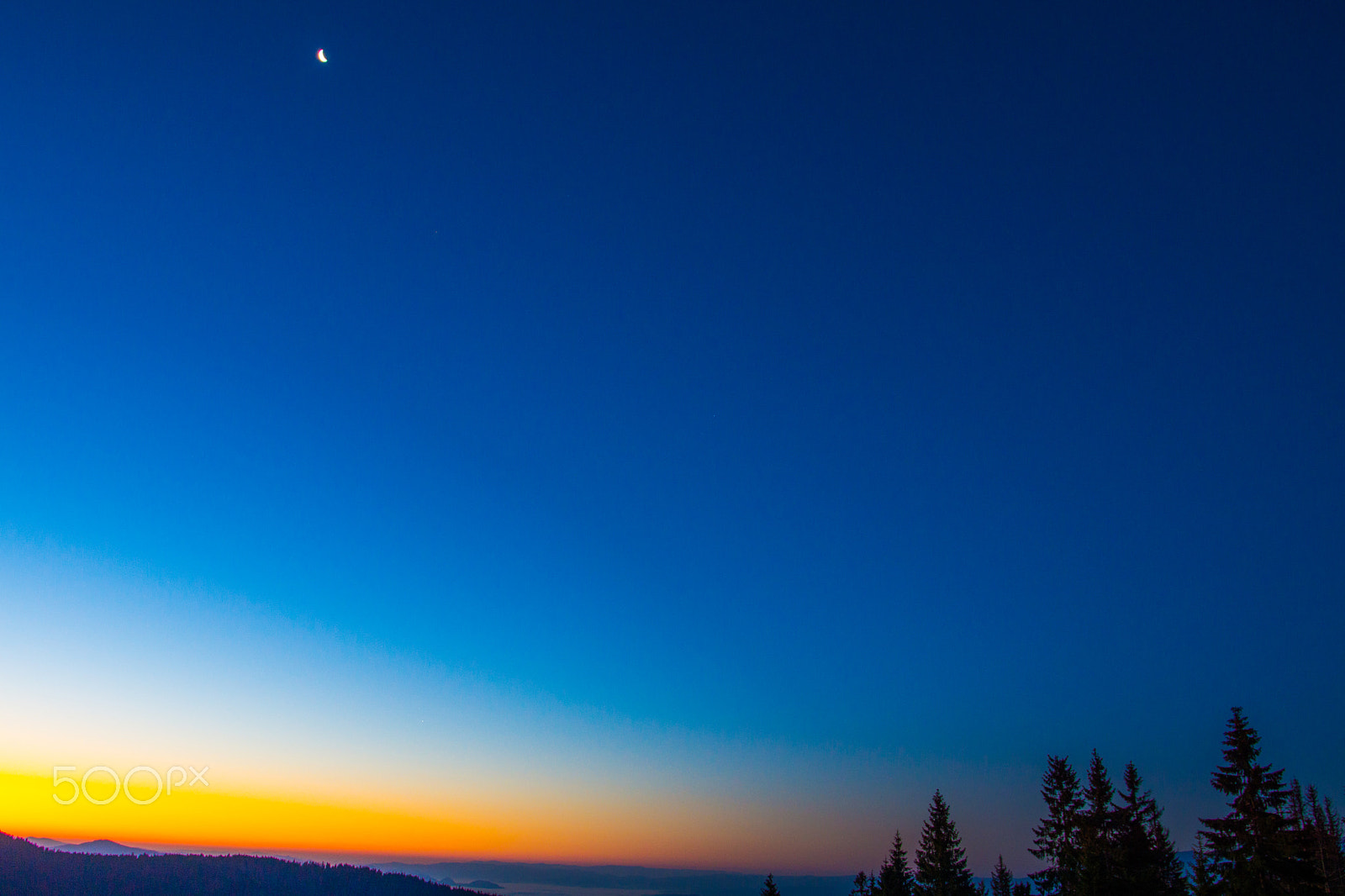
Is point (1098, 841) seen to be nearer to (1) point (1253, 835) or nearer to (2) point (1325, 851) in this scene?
(1) point (1253, 835)

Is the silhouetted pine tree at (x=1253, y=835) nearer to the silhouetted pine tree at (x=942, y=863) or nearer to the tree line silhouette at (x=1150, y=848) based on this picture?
the tree line silhouette at (x=1150, y=848)

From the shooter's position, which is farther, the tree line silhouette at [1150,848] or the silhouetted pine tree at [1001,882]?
the silhouetted pine tree at [1001,882]

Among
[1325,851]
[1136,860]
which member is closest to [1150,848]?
[1136,860]

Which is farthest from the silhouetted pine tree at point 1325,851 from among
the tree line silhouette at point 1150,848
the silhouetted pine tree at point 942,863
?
the silhouetted pine tree at point 942,863

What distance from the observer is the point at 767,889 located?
58125 mm

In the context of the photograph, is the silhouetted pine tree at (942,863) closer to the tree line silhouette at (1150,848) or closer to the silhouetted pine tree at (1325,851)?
the tree line silhouette at (1150,848)

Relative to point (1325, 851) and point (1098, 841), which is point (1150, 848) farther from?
point (1325, 851)

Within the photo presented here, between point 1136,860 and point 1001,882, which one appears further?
point 1001,882

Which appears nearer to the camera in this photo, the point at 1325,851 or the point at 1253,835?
the point at 1253,835

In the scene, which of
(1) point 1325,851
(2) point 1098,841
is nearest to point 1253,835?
(2) point 1098,841

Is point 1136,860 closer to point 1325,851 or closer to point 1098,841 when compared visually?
point 1098,841

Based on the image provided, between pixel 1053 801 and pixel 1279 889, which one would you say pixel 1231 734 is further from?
pixel 1053 801

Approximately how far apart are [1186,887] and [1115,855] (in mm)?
10099

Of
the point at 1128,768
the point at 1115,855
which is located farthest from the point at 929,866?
the point at 1115,855
